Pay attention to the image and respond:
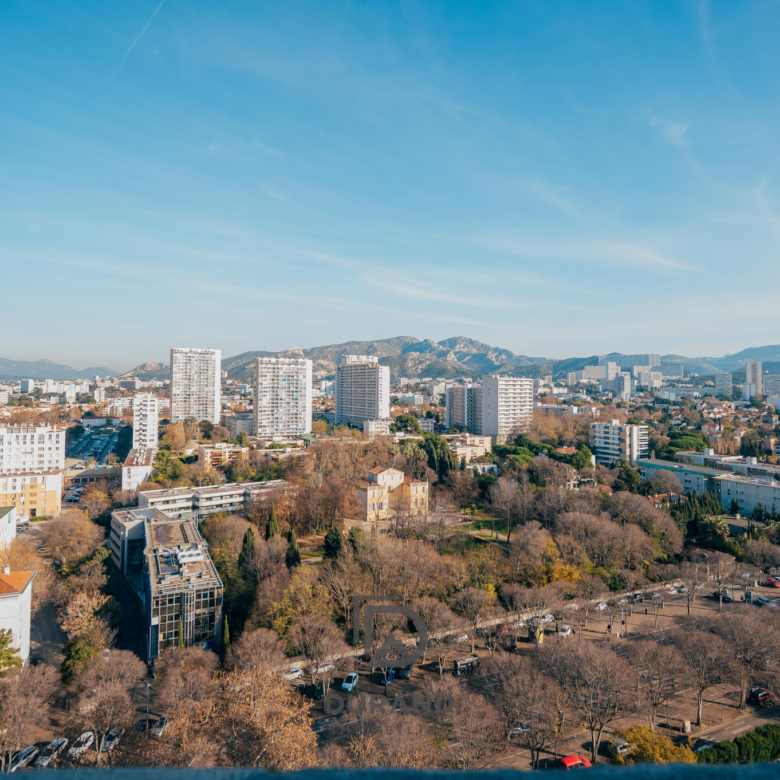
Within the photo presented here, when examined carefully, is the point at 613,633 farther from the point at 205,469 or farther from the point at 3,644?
the point at 205,469

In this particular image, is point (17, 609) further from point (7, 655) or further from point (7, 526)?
point (7, 526)

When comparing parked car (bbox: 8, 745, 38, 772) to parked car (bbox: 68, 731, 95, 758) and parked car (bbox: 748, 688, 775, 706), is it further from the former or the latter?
parked car (bbox: 748, 688, 775, 706)

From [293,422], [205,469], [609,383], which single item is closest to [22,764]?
[205,469]

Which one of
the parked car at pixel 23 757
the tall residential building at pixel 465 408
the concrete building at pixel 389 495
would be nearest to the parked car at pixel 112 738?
the parked car at pixel 23 757

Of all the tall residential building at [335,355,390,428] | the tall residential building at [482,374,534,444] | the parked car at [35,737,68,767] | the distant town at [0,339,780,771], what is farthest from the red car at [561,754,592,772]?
the tall residential building at [335,355,390,428]

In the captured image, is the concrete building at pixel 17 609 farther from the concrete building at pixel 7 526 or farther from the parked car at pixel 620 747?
the parked car at pixel 620 747

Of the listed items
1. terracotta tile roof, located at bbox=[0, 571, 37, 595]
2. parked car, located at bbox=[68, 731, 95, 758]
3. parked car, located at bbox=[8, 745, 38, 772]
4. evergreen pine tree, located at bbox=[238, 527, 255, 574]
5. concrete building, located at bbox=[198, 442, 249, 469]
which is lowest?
parked car, located at bbox=[8, 745, 38, 772]
